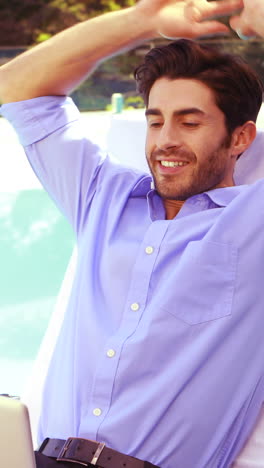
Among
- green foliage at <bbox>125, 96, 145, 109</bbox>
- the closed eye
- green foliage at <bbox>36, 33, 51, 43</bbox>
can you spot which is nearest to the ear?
the closed eye

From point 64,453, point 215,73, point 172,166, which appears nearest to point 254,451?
point 64,453

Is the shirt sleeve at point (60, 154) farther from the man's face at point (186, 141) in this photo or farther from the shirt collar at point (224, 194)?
the shirt collar at point (224, 194)

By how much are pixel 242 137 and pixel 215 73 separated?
0.19 meters

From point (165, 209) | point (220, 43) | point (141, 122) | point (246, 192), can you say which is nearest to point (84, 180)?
point (165, 209)

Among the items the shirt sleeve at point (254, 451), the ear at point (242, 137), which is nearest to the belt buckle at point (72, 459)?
the shirt sleeve at point (254, 451)

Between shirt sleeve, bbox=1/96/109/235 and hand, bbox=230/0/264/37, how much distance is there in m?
0.50

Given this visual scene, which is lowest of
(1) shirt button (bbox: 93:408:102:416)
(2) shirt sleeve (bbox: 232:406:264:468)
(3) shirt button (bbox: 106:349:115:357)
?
(2) shirt sleeve (bbox: 232:406:264:468)

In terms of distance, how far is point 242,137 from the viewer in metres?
1.79

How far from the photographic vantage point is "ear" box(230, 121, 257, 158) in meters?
1.77

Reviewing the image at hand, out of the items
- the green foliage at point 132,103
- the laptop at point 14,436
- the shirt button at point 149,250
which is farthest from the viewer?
the green foliage at point 132,103

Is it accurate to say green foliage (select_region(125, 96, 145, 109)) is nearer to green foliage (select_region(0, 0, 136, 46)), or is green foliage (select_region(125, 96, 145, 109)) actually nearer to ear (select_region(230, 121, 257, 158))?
green foliage (select_region(0, 0, 136, 46))

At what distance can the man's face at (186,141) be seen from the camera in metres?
1.66

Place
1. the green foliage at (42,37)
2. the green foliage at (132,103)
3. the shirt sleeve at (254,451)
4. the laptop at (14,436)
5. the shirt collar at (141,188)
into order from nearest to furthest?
1. the laptop at (14,436)
2. the shirt sleeve at (254,451)
3. the shirt collar at (141,188)
4. the green foliage at (132,103)
5. the green foliage at (42,37)

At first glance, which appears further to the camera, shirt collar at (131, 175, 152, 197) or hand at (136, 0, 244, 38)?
shirt collar at (131, 175, 152, 197)
